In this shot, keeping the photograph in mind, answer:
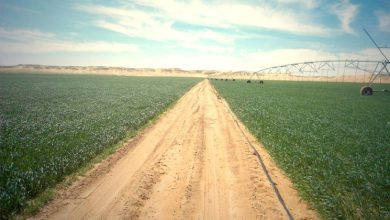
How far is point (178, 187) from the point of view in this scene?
8500mm

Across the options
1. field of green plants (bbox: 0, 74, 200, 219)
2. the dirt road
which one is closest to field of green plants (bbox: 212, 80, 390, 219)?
the dirt road

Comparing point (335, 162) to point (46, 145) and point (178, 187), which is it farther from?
point (46, 145)

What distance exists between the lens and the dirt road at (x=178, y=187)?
22.7 feet

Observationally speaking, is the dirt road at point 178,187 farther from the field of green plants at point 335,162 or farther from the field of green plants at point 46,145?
the field of green plants at point 46,145

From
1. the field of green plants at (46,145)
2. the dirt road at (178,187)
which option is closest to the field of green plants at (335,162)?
the dirt road at (178,187)

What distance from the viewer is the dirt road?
6930mm

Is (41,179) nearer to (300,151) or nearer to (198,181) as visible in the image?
(198,181)

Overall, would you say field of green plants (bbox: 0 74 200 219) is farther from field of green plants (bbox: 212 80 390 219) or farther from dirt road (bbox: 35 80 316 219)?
field of green plants (bbox: 212 80 390 219)

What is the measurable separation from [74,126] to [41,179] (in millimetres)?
8227

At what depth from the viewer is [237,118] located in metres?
21.5

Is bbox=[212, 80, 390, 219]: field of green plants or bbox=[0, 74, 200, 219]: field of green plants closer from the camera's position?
bbox=[212, 80, 390, 219]: field of green plants

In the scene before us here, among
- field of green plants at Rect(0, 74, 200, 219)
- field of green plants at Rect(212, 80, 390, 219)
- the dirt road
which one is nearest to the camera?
the dirt road

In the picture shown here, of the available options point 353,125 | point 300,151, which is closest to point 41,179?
point 300,151

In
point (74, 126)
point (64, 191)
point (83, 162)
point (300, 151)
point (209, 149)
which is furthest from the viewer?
point (74, 126)
